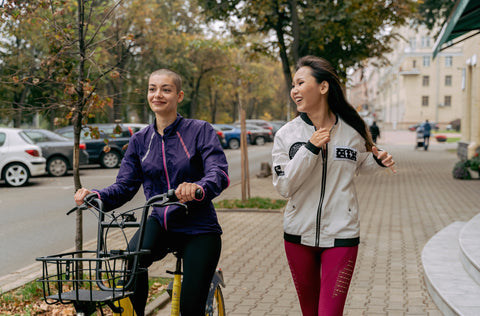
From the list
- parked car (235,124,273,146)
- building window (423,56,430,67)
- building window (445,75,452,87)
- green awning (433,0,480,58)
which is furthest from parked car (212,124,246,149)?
building window (445,75,452,87)

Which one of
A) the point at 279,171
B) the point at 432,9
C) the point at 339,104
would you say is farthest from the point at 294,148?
the point at 432,9

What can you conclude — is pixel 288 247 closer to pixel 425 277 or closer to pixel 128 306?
pixel 128 306

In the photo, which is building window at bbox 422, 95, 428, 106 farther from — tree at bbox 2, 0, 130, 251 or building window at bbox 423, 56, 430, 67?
tree at bbox 2, 0, 130, 251

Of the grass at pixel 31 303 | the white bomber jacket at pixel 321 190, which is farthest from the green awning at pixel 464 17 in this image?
the grass at pixel 31 303

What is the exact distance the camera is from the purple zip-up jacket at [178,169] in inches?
121

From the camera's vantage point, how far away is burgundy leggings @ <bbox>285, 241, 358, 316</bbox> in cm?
309

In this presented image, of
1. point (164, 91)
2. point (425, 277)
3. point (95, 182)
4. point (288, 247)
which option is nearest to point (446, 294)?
point (425, 277)

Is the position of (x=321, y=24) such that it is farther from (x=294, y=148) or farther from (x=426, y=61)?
(x=426, y=61)

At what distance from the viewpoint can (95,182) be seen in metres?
16.6

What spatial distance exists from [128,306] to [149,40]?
32118 millimetres

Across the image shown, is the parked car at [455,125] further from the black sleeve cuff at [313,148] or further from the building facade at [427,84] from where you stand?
the black sleeve cuff at [313,148]

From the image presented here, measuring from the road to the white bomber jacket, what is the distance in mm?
4976

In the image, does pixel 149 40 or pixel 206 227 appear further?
pixel 149 40

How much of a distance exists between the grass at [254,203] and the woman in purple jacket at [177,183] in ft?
28.5
